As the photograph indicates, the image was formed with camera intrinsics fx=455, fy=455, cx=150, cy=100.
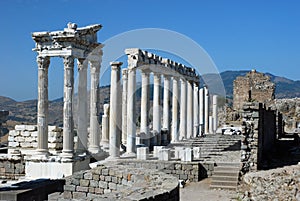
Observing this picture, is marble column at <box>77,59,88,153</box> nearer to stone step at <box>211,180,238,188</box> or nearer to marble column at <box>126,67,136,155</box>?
marble column at <box>126,67,136,155</box>

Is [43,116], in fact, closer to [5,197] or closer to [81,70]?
[81,70]

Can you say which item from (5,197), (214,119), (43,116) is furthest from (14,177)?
(214,119)

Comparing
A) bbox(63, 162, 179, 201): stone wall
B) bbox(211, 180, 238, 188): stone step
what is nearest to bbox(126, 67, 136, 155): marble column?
bbox(211, 180, 238, 188): stone step

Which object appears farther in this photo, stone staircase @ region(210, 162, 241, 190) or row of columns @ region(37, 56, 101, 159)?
row of columns @ region(37, 56, 101, 159)

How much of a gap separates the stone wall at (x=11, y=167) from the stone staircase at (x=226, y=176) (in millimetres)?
8986

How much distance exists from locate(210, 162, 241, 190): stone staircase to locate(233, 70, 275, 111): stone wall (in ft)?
97.9

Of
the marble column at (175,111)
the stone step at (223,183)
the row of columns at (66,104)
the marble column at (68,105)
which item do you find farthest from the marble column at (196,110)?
the stone step at (223,183)

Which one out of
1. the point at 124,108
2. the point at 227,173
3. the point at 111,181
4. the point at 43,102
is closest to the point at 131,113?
the point at 124,108

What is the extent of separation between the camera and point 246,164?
18.0m

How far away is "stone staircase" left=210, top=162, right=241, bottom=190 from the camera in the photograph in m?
16.9

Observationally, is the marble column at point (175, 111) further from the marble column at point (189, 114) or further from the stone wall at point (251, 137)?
the stone wall at point (251, 137)

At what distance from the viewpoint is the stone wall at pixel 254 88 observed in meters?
48.7

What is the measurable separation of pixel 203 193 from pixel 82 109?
27.7ft

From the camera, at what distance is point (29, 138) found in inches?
907
